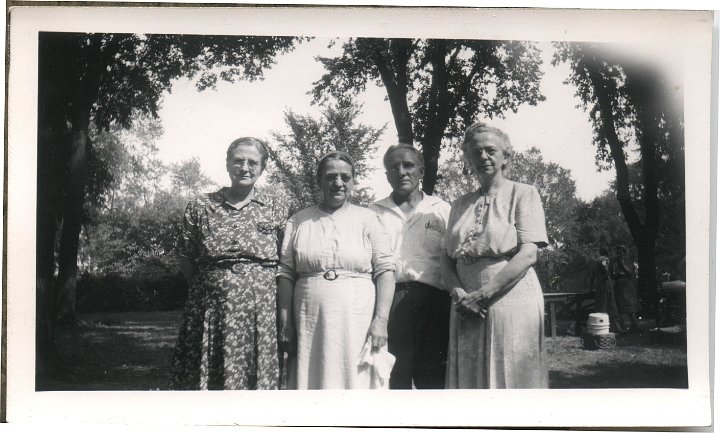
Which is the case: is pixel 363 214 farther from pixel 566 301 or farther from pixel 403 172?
pixel 566 301

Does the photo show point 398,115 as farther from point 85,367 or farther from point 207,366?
point 85,367

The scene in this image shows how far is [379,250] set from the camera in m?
4.63

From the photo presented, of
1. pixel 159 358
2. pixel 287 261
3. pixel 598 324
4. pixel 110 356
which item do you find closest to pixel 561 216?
pixel 598 324

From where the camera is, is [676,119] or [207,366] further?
[676,119]

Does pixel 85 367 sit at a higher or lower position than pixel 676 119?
lower

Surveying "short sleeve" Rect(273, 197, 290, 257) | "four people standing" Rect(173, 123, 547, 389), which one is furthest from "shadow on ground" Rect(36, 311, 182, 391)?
"short sleeve" Rect(273, 197, 290, 257)

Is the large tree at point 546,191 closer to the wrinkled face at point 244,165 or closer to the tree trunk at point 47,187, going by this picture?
the wrinkled face at point 244,165

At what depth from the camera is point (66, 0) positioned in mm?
4895

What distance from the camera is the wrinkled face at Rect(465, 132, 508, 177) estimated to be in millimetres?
4863

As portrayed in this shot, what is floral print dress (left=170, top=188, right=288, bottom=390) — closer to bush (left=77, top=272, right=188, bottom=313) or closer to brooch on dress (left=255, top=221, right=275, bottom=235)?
brooch on dress (left=255, top=221, right=275, bottom=235)

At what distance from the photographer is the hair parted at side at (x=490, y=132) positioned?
16.2ft
